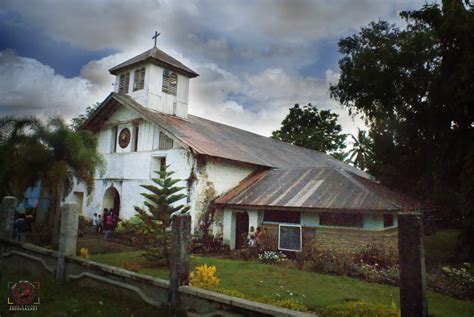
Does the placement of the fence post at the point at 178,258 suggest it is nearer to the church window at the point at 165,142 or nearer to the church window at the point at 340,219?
the church window at the point at 340,219

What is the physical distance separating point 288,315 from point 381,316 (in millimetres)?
1938

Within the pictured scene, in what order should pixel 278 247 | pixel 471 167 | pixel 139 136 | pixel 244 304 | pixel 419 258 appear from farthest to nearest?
pixel 139 136 < pixel 278 247 < pixel 471 167 < pixel 244 304 < pixel 419 258

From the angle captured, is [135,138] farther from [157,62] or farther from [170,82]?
[157,62]

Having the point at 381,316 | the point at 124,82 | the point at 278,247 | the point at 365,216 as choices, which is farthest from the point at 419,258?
the point at 124,82

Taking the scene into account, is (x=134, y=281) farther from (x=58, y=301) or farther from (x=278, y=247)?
(x=278, y=247)

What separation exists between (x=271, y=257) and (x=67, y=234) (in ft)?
25.2

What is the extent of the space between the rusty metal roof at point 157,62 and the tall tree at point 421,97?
9.43 m

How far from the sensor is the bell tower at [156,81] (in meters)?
20.8

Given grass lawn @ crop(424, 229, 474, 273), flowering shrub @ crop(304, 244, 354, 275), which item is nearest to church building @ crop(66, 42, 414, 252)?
flowering shrub @ crop(304, 244, 354, 275)

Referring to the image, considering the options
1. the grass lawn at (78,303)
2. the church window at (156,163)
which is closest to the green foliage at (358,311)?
the grass lawn at (78,303)

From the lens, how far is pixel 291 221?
15.5 metres

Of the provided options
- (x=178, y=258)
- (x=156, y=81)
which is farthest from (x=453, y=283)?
(x=156, y=81)

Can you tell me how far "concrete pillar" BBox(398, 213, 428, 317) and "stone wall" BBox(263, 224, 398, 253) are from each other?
861cm

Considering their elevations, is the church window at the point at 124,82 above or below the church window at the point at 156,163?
above
